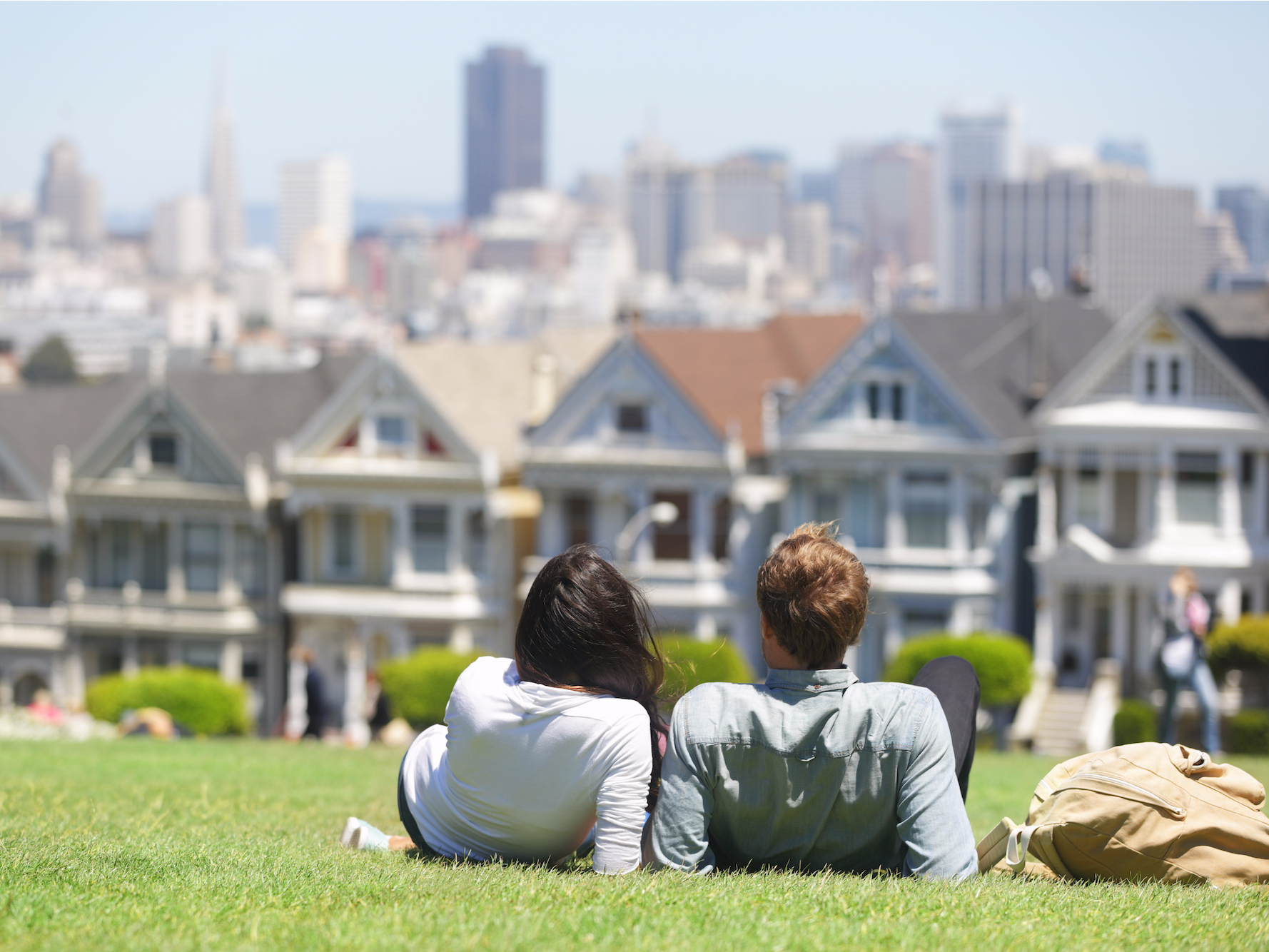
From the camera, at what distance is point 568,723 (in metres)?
8.19

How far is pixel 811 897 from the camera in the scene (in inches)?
303

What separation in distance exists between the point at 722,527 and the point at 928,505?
14.9 feet

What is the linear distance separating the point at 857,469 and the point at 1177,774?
97.5 feet

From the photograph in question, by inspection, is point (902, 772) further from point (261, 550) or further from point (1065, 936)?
point (261, 550)

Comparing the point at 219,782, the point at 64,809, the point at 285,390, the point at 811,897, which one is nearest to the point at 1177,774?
the point at 811,897

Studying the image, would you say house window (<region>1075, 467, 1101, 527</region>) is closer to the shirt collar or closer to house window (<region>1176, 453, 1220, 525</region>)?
house window (<region>1176, 453, 1220, 525</region>)

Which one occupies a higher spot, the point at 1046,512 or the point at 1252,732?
the point at 1046,512

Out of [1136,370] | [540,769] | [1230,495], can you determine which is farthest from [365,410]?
[540,769]

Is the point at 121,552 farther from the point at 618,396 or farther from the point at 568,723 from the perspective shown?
the point at 568,723

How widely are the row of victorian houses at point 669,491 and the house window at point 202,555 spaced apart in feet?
0.20

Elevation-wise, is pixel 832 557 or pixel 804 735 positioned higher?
pixel 832 557

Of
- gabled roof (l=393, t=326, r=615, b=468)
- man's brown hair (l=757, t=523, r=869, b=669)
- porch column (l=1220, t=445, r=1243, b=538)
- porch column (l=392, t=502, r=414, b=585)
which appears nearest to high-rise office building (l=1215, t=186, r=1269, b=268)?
gabled roof (l=393, t=326, r=615, b=468)

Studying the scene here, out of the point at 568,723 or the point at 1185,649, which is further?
the point at 1185,649

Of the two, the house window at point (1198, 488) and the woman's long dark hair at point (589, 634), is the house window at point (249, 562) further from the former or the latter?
the woman's long dark hair at point (589, 634)
